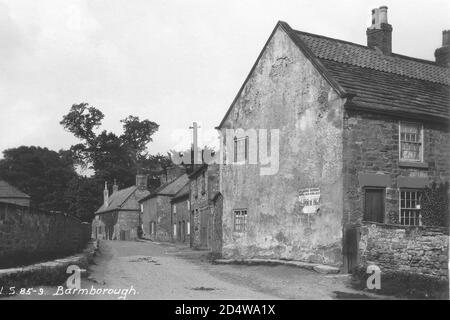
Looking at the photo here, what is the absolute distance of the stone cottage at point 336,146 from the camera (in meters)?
17.9

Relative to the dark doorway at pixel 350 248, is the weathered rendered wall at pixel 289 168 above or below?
above

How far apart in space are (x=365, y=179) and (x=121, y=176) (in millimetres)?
69562

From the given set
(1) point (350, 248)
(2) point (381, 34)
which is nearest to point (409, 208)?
(1) point (350, 248)

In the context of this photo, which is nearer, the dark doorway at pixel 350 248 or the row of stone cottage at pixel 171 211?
the dark doorway at pixel 350 248

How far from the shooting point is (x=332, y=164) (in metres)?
18.3

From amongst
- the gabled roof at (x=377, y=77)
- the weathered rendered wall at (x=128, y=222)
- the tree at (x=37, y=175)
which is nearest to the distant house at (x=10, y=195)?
the weathered rendered wall at (x=128, y=222)

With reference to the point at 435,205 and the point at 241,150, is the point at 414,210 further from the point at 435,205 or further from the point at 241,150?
the point at 241,150

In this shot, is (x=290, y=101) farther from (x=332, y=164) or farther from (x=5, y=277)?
(x=5, y=277)

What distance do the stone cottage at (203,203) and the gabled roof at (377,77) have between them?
1097cm

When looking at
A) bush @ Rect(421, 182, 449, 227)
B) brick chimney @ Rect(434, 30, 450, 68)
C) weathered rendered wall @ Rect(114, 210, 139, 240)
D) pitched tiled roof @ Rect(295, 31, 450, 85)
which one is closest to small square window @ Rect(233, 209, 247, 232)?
pitched tiled roof @ Rect(295, 31, 450, 85)

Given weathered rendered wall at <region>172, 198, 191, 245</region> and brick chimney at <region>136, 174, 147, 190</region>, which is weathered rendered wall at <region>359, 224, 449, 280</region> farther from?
brick chimney at <region>136, 174, 147, 190</region>

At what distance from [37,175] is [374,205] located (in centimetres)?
6924

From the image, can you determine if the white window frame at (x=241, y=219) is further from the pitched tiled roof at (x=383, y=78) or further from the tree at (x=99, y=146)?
the tree at (x=99, y=146)

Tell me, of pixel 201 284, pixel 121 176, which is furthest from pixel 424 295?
pixel 121 176
